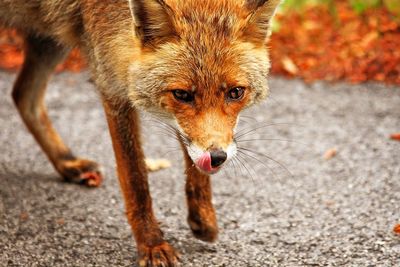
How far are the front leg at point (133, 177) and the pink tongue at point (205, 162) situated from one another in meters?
0.83

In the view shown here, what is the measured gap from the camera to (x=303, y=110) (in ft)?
26.5

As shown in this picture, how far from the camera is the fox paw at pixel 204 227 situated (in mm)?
4859

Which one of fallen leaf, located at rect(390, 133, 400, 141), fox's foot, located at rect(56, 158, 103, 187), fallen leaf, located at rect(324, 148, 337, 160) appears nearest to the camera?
fox's foot, located at rect(56, 158, 103, 187)

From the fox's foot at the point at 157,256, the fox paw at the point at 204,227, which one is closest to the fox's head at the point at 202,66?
the fox's foot at the point at 157,256

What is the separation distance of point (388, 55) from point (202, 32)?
5650mm

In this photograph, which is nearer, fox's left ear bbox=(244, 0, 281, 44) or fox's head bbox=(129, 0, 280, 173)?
fox's head bbox=(129, 0, 280, 173)

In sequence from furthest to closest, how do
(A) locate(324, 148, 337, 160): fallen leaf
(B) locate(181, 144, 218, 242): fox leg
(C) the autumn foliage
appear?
(C) the autumn foliage
(A) locate(324, 148, 337, 160): fallen leaf
(B) locate(181, 144, 218, 242): fox leg

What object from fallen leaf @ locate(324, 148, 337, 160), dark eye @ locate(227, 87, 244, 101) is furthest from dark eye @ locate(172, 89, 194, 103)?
fallen leaf @ locate(324, 148, 337, 160)

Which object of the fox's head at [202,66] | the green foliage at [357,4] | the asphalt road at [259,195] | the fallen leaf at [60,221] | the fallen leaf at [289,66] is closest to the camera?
the fox's head at [202,66]

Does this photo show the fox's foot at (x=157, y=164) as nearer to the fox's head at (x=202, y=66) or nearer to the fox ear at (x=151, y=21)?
the fox's head at (x=202, y=66)

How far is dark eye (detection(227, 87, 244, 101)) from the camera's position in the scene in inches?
162

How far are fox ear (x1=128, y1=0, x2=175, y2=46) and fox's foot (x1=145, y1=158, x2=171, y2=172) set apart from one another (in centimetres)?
244

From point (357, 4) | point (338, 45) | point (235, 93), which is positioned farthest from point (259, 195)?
point (357, 4)

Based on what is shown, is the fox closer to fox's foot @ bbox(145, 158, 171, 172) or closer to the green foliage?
fox's foot @ bbox(145, 158, 171, 172)
